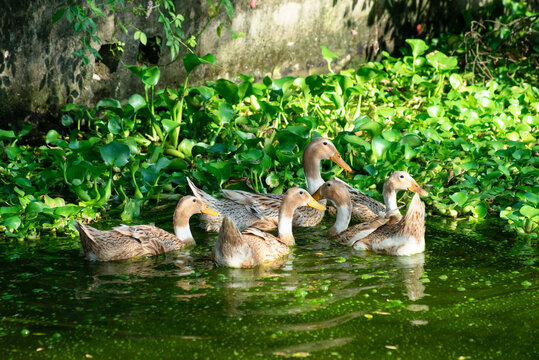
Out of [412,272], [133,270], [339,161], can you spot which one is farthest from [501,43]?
[133,270]

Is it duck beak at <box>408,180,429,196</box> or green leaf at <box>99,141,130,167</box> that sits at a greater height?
green leaf at <box>99,141,130,167</box>

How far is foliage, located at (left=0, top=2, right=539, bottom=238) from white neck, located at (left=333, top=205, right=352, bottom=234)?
0.88 metres

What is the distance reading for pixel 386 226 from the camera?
232 inches

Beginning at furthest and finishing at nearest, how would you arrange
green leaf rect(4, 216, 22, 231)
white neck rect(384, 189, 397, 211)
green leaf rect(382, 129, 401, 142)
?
green leaf rect(382, 129, 401, 142)
white neck rect(384, 189, 397, 211)
green leaf rect(4, 216, 22, 231)

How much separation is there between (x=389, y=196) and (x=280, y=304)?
2346 mm

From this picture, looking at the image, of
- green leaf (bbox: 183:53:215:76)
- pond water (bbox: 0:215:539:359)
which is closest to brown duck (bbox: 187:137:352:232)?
pond water (bbox: 0:215:539:359)

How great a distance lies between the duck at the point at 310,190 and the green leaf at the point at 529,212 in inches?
71.3

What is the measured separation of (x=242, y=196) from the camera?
6723 millimetres

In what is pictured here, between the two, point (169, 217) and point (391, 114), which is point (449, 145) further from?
point (169, 217)

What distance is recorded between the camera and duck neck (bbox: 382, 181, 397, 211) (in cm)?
657

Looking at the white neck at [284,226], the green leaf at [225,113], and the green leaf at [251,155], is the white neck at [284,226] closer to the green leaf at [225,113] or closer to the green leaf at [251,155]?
the green leaf at [251,155]

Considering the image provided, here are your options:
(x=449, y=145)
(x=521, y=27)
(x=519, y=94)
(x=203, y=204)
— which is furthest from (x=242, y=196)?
(x=521, y=27)

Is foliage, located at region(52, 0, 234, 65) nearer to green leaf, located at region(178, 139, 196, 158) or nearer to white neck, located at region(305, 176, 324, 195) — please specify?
green leaf, located at region(178, 139, 196, 158)

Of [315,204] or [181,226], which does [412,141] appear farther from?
[181,226]
